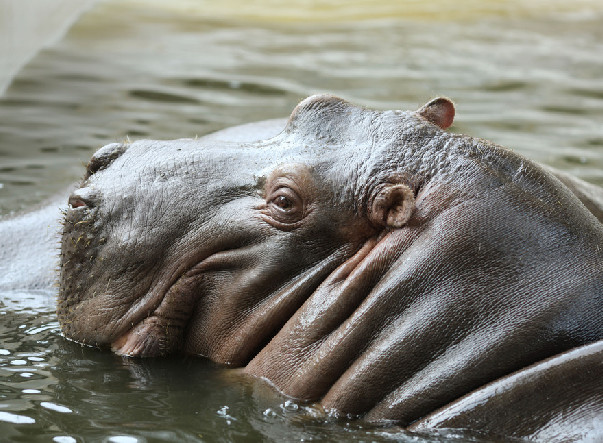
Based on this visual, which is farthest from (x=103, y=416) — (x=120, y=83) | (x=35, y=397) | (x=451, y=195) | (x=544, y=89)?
(x=544, y=89)

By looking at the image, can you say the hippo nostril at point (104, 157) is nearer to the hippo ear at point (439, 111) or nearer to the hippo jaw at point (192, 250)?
the hippo jaw at point (192, 250)

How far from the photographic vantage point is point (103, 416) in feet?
14.4

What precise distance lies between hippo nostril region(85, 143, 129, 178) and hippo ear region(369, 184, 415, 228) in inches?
52.7

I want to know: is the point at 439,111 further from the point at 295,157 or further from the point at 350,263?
the point at 350,263

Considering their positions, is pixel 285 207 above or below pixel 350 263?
above

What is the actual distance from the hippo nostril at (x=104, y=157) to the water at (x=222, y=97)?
0.87 m

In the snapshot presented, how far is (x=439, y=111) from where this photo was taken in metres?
5.04

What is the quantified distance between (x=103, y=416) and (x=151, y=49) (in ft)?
34.1

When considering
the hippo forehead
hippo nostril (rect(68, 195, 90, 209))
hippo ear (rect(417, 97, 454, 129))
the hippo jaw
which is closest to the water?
the hippo jaw

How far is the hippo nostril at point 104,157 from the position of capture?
5.13 metres

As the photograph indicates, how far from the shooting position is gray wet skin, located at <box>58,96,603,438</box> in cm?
422

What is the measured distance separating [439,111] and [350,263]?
96 cm

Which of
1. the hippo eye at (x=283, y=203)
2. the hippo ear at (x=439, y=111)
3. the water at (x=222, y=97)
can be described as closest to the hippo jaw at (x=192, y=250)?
the hippo eye at (x=283, y=203)

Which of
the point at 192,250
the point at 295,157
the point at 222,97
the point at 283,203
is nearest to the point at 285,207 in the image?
the point at 283,203
